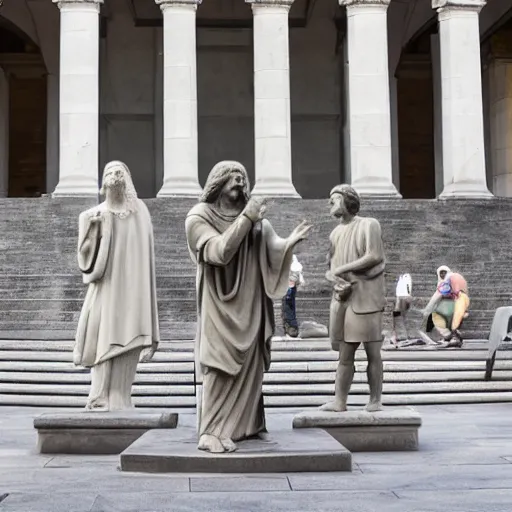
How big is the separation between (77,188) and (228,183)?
20.6 metres

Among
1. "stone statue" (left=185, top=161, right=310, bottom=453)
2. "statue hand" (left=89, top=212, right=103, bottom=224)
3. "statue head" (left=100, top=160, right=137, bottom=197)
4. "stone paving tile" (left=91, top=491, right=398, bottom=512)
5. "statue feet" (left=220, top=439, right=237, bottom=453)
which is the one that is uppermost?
"statue head" (left=100, top=160, right=137, bottom=197)

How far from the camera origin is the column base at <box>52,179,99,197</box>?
2825cm

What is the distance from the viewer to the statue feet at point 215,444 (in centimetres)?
788

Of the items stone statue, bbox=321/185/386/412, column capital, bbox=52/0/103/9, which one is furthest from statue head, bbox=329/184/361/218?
column capital, bbox=52/0/103/9

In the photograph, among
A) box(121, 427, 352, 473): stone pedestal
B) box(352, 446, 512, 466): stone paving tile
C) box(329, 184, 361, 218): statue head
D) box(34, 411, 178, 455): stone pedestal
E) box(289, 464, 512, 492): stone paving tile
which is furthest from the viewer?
box(329, 184, 361, 218): statue head

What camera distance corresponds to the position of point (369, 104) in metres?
29.0

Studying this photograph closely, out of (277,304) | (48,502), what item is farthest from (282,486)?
(277,304)

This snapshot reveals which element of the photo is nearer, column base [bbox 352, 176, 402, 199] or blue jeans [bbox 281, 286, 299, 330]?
blue jeans [bbox 281, 286, 299, 330]

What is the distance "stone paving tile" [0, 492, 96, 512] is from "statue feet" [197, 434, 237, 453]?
4.12ft

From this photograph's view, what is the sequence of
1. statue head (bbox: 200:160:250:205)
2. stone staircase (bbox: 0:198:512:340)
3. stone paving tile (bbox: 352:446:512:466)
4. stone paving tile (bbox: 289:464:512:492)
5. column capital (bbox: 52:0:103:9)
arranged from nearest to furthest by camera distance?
stone paving tile (bbox: 289:464:512:492) < statue head (bbox: 200:160:250:205) < stone paving tile (bbox: 352:446:512:466) < stone staircase (bbox: 0:198:512:340) < column capital (bbox: 52:0:103:9)

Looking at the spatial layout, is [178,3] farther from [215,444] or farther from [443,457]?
[215,444]

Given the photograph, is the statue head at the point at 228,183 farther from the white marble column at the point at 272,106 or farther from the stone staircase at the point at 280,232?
the white marble column at the point at 272,106

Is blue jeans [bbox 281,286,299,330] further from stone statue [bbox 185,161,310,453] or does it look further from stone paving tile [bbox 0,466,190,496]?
stone paving tile [bbox 0,466,190,496]

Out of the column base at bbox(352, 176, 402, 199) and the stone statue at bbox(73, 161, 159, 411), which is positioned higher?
the column base at bbox(352, 176, 402, 199)
